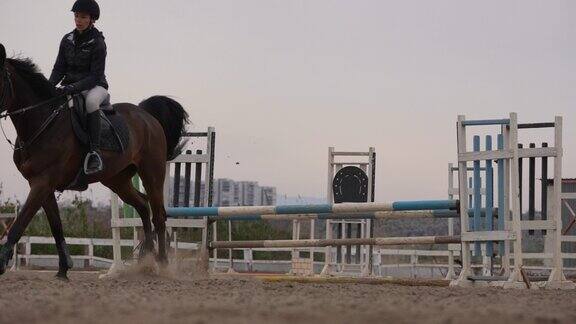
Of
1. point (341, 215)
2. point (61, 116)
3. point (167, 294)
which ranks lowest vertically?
point (167, 294)

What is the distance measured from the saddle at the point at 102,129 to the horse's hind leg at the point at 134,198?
0.73m

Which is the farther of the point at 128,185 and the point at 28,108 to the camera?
the point at 128,185

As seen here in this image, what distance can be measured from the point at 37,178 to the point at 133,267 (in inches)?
64.1

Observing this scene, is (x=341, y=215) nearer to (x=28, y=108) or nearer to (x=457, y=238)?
(x=457, y=238)

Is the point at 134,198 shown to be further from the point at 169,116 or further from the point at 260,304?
the point at 260,304

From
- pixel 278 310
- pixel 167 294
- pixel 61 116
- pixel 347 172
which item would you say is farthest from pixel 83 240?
pixel 278 310

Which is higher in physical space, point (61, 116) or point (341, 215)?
point (61, 116)

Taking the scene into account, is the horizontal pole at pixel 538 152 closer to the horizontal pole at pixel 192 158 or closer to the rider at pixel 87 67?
the horizontal pole at pixel 192 158

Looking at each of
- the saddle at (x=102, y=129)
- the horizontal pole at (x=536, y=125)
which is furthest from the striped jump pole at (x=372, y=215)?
the saddle at (x=102, y=129)

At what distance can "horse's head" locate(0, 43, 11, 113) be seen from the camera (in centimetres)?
742

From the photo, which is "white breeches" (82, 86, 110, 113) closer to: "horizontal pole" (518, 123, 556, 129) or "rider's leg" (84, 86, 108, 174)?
"rider's leg" (84, 86, 108, 174)

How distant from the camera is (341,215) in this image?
9445 mm

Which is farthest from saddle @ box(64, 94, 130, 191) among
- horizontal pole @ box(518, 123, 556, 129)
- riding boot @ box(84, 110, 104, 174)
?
horizontal pole @ box(518, 123, 556, 129)

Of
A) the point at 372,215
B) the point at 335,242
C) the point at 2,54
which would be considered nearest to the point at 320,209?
the point at 372,215
